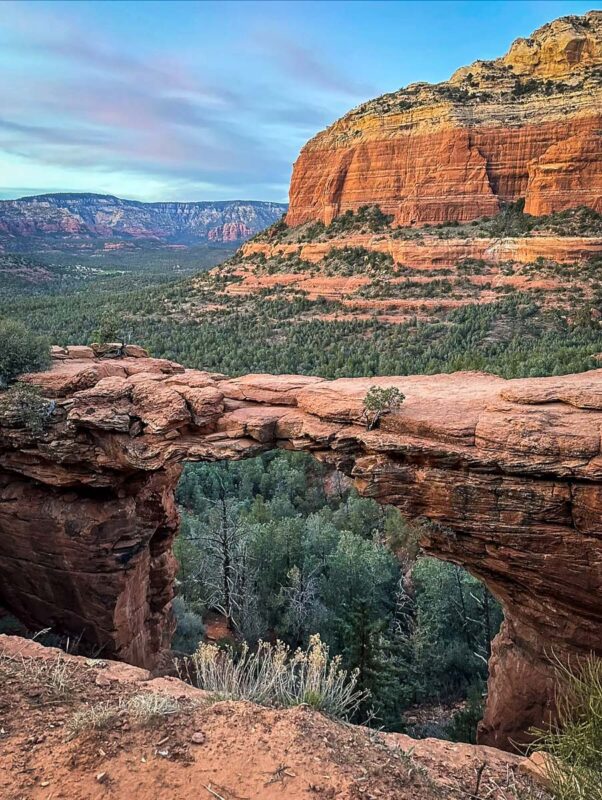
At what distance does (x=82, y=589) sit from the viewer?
10734 mm

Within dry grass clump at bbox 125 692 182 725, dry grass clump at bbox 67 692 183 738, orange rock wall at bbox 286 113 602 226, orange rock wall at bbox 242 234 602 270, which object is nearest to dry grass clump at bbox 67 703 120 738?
dry grass clump at bbox 67 692 183 738

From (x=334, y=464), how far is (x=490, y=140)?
53.1 m

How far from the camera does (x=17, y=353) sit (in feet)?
36.1

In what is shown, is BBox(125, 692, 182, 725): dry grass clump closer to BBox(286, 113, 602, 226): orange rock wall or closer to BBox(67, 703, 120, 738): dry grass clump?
BBox(67, 703, 120, 738): dry grass clump

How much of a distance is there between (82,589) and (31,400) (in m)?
3.86

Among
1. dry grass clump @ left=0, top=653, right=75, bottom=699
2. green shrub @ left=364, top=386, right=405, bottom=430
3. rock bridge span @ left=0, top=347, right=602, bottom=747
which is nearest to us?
dry grass clump @ left=0, top=653, right=75, bottom=699

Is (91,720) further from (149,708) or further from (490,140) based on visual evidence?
(490,140)

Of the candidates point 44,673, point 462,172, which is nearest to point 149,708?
point 44,673

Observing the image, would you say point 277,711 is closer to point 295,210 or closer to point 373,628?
point 373,628

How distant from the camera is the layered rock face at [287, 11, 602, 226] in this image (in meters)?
47.8

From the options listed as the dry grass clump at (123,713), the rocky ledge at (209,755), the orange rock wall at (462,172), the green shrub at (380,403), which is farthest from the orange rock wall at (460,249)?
the dry grass clump at (123,713)

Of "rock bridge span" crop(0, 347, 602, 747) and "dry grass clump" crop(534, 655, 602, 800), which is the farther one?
"rock bridge span" crop(0, 347, 602, 747)

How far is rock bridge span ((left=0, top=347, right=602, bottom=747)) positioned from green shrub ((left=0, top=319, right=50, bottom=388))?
1.40 ft

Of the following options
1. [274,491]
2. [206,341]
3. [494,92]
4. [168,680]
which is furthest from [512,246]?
[168,680]
